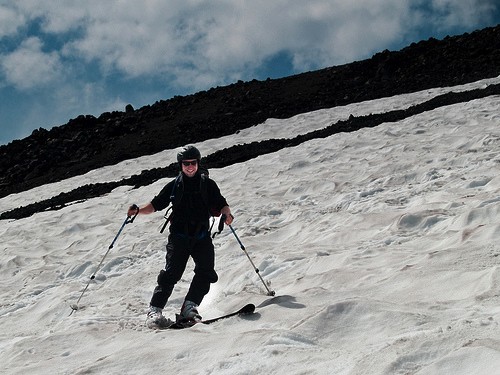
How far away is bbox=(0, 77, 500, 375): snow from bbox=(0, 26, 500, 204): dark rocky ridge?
1100 centimetres

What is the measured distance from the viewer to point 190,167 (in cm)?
639

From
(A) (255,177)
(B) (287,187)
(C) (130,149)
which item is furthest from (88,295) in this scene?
(C) (130,149)

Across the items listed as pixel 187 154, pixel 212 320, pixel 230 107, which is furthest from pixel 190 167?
pixel 230 107

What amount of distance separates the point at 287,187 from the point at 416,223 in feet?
18.0

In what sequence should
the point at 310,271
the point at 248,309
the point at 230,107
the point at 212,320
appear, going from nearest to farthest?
the point at 248,309 < the point at 212,320 < the point at 310,271 < the point at 230,107

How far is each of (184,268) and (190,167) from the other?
1.19 metres

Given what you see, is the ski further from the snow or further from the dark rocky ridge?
the dark rocky ridge

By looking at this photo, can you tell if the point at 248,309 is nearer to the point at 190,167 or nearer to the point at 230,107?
the point at 190,167

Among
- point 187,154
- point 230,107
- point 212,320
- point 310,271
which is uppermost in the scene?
point 230,107

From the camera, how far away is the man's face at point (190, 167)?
6371 millimetres

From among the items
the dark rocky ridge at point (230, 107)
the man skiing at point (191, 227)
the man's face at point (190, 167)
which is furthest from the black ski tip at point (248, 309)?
the dark rocky ridge at point (230, 107)

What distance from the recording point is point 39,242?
12266 mm

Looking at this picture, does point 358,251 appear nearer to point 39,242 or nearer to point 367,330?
point 367,330

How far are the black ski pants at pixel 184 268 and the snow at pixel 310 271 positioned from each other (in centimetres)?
39
